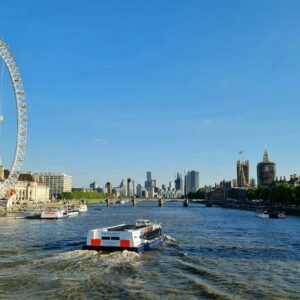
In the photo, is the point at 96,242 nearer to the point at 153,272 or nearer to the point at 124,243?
the point at 124,243

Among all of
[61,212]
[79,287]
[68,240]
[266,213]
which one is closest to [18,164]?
[61,212]

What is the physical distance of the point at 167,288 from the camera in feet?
114

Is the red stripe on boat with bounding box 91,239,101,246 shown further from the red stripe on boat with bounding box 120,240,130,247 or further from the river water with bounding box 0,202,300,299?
the red stripe on boat with bounding box 120,240,130,247

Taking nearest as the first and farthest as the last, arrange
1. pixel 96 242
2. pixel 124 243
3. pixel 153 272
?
pixel 153 272
pixel 124 243
pixel 96 242

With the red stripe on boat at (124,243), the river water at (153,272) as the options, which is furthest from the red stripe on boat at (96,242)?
the red stripe on boat at (124,243)

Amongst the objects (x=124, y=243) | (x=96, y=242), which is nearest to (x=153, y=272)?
(x=124, y=243)

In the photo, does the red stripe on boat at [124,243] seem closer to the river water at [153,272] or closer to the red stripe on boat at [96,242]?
the river water at [153,272]

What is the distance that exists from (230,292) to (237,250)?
82.4 feet

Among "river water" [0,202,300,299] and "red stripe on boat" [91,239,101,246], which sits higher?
"red stripe on boat" [91,239,101,246]

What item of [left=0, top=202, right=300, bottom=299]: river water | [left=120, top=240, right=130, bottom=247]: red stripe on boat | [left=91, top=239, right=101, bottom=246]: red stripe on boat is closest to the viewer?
[left=0, top=202, right=300, bottom=299]: river water

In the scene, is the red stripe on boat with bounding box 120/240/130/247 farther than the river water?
Yes

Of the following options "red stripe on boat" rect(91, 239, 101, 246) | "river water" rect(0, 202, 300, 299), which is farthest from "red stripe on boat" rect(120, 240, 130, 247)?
"red stripe on boat" rect(91, 239, 101, 246)

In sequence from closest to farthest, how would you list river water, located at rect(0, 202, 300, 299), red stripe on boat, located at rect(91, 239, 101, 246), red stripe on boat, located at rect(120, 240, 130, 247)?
river water, located at rect(0, 202, 300, 299), red stripe on boat, located at rect(120, 240, 130, 247), red stripe on boat, located at rect(91, 239, 101, 246)

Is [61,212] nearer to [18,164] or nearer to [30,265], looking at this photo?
[18,164]
